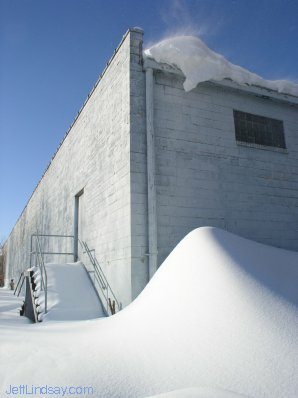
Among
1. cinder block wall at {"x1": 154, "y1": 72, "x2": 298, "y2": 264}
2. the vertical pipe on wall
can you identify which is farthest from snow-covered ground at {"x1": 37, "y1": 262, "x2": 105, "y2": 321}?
cinder block wall at {"x1": 154, "y1": 72, "x2": 298, "y2": 264}

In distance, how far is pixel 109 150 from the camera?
7715 millimetres

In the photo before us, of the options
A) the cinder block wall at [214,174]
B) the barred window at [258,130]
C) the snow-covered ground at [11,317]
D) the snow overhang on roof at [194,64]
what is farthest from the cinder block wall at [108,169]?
the barred window at [258,130]

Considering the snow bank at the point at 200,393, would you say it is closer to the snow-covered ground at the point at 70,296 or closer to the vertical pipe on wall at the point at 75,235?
the snow-covered ground at the point at 70,296

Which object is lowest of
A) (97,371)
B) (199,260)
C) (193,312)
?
(97,371)

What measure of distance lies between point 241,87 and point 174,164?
274 centimetres

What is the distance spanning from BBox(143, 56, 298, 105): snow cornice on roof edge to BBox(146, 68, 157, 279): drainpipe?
0.54 feet

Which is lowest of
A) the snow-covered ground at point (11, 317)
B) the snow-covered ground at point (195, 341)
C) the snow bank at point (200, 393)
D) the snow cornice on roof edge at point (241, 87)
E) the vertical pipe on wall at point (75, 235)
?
the snow-covered ground at point (11, 317)

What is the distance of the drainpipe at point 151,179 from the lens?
6.11 meters

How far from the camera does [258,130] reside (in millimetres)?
8172

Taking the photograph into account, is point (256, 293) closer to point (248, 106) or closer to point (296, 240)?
point (296, 240)

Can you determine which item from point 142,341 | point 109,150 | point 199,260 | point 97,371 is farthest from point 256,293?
point 109,150

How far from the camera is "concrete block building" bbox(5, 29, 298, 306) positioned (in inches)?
251

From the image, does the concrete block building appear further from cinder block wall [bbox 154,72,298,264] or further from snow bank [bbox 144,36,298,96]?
snow bank [bbox 144,36,298,96]

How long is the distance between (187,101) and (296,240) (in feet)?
13.3
